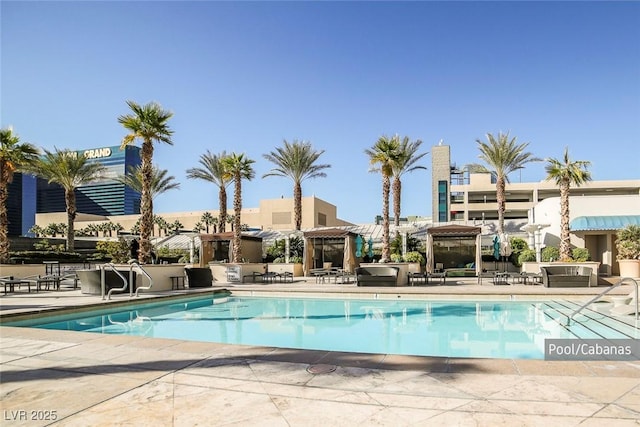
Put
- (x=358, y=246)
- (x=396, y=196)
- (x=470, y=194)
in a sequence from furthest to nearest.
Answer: (x=470, y=194) < (x=396, y=196) < (x=358, y=246)

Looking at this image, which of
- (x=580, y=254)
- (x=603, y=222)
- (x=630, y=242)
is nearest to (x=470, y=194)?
(x=603, y=222)

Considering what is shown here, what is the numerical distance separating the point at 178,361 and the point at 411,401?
9.46 ft

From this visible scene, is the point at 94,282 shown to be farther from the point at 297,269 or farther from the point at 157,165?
the point at 157,165

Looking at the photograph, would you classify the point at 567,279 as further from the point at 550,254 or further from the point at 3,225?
the point at 3,225

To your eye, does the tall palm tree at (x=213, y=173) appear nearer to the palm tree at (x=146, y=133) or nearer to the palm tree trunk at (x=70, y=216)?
the palm tree trunk at (x=70, y=216)

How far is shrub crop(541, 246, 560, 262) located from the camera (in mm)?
21456

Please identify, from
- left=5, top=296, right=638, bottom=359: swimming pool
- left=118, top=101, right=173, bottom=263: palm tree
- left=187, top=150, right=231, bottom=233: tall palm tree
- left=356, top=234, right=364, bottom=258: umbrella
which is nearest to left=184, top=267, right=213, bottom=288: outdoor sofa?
left=118, top=101, right=173, bottom=263: palm tree

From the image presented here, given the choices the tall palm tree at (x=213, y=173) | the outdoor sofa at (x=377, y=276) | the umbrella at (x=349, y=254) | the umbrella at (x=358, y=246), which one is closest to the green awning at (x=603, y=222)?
the outdoor sofa at (x=377, y=276)

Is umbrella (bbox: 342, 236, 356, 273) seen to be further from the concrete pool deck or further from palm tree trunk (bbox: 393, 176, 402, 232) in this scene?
the concrete pool deck

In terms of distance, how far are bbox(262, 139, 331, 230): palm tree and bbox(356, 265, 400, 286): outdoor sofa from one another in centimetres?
1274

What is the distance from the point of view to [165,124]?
1720 cm

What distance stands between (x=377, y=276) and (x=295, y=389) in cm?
1331

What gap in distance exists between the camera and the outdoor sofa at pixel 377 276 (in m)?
A: 17.0

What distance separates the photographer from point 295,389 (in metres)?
4.02
